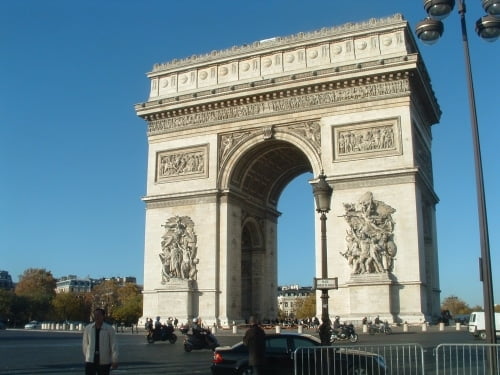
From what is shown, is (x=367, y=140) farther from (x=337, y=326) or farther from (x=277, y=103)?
(x=337, y=326)

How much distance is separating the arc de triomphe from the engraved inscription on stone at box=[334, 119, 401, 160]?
0.05m

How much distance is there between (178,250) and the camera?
101 feet

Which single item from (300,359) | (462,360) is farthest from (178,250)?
(462,360)

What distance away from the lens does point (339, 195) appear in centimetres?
2791

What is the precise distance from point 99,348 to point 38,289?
291 ft

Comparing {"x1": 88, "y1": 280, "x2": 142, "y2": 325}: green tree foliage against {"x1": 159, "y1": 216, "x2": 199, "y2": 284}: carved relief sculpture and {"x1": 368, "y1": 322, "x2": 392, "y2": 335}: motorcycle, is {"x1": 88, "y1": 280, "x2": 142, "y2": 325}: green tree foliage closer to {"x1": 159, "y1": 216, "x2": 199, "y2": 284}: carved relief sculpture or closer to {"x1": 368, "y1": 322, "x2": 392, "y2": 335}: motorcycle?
{"x1": 159, "y1": 216, "x2": 199, "y2": 284}: carved relief sculpture

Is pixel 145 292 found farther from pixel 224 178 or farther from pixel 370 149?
pixel 370 149

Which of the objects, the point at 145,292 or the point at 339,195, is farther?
the point at 145,292

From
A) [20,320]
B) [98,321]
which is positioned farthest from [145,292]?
[20,320]

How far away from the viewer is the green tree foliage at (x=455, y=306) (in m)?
113

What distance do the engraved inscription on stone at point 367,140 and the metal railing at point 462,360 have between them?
18.8 meters

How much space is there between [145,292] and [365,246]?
11637 mm

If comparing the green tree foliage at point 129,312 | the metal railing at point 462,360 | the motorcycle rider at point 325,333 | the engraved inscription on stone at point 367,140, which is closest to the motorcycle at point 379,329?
the engraved inscription on stone at point 367,140

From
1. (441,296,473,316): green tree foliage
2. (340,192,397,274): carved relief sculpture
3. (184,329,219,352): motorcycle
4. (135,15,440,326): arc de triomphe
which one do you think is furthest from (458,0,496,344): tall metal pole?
(441,296,473,316): green tree foliage
